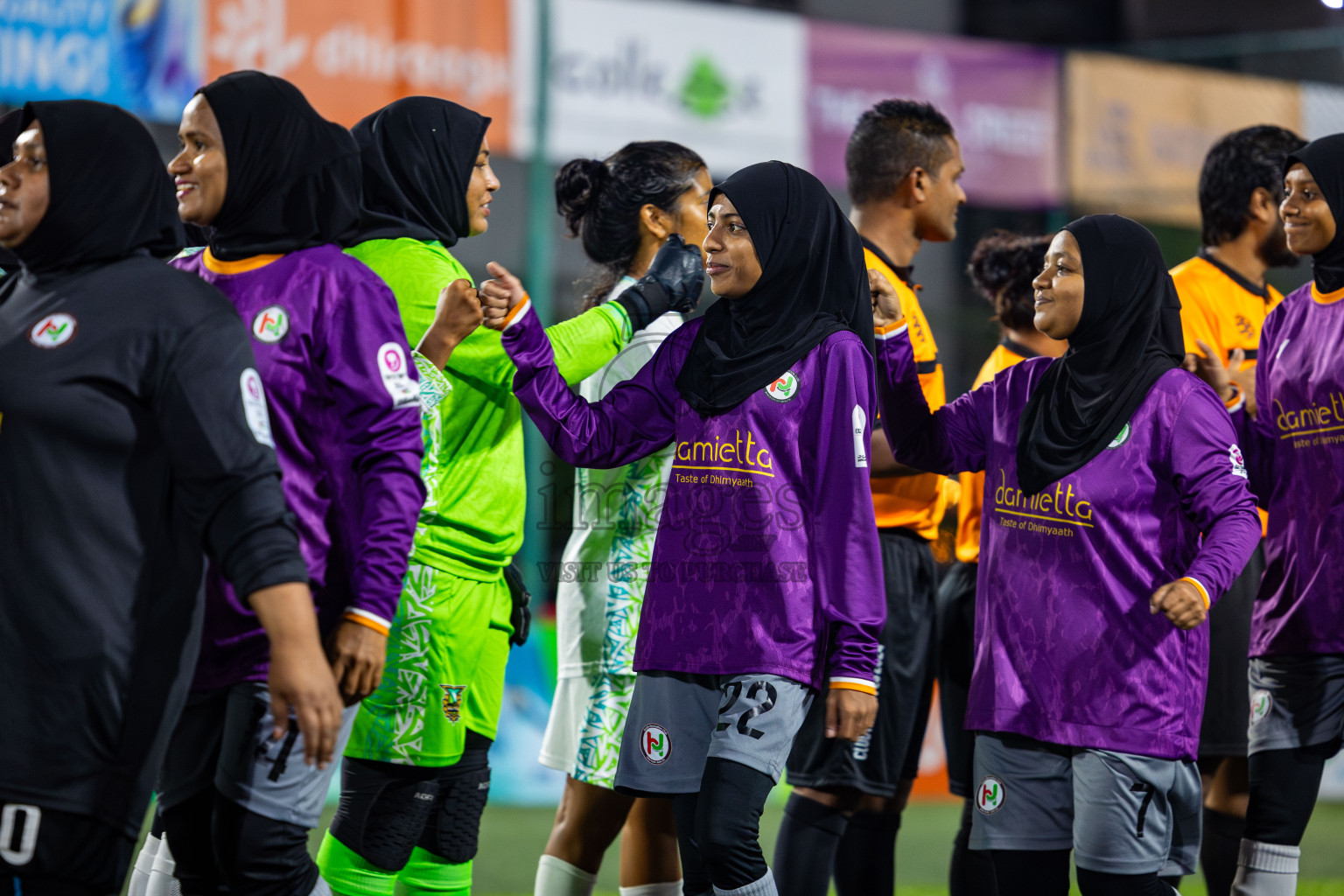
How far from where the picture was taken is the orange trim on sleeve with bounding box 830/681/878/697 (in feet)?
9.59

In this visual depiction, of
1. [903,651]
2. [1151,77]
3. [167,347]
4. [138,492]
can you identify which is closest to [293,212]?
[167,347]

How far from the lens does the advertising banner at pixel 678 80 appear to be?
8.58m

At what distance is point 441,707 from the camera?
124 inches

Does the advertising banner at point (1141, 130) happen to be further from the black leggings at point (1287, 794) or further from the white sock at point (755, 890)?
the white sock at point (755, 890)

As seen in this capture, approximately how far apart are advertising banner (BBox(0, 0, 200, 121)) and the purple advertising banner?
4.06 metres

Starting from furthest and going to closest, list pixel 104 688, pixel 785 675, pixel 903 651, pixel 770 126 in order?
pixel 770 126, pixel 903 651, pixel 785 675, pixel 104 688

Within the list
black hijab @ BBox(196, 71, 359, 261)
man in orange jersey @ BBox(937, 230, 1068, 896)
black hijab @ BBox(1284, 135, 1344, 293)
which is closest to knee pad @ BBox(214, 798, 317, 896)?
black hijab @ BBox(196, 71, 359, 261)

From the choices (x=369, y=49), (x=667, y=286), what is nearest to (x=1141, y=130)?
(x=369, y=49)

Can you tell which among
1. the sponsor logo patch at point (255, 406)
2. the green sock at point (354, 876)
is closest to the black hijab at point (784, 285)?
the sponsor logo patch at point (255, 406)

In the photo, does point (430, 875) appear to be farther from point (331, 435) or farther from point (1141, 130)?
point (1141, 130)

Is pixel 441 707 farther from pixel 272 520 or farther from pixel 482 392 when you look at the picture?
pixel 272 520

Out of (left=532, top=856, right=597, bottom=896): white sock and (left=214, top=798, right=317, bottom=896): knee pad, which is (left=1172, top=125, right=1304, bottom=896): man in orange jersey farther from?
(left=214, top=798, right=317, bottom=896): knee pad

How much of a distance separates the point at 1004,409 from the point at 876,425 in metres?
0.57

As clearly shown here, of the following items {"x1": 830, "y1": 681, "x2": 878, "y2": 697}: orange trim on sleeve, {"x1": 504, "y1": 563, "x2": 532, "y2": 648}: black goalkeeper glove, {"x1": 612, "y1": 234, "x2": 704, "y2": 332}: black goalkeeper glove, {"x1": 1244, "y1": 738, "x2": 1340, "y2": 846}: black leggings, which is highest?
{"x1": 612, "y1": 234, "x2": 704, "y2": 332}: black goalkeeper glove
